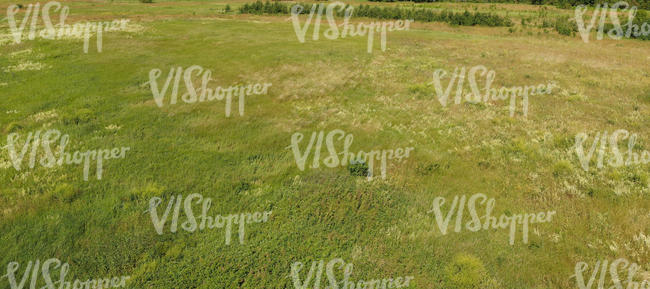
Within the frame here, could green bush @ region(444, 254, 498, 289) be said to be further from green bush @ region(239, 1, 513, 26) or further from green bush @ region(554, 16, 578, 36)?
green bush @ region(239, 1, 513, 26)

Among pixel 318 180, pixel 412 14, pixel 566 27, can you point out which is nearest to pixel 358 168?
pixel 318 180

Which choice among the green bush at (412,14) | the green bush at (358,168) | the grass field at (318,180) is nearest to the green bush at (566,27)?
the green bush at (412,14)

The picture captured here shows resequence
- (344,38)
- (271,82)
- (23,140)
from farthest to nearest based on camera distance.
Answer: (344,38)
(271,82)
(23,140)

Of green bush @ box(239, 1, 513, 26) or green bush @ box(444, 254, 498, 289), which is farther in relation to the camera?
green bush @ box(239, 1, 513, 26)

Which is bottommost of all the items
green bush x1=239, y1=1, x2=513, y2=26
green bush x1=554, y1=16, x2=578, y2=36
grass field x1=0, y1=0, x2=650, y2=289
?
grass field x1=0, y1=0, x2=650, y2=289

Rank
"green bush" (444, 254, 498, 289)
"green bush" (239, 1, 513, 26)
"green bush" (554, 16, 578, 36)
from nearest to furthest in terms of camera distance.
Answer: "green bush" (444, 254, 498, 289)
"green bush" (554, 16, 578, 36)
"green bush" (239, 1, 513, 26)

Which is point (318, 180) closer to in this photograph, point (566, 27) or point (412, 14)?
point (566, 27)

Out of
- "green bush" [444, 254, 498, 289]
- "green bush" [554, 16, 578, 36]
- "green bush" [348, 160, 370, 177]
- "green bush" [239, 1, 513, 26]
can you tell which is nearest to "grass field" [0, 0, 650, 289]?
"green bush" [444, 254, 498, 289]

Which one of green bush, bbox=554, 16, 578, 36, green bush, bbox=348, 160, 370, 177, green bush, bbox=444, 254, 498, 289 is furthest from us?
green bush, bbox=554, 16, 578, 36

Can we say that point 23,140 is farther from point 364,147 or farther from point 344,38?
point 344,38

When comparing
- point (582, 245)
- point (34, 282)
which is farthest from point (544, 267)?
point (34, 282)
